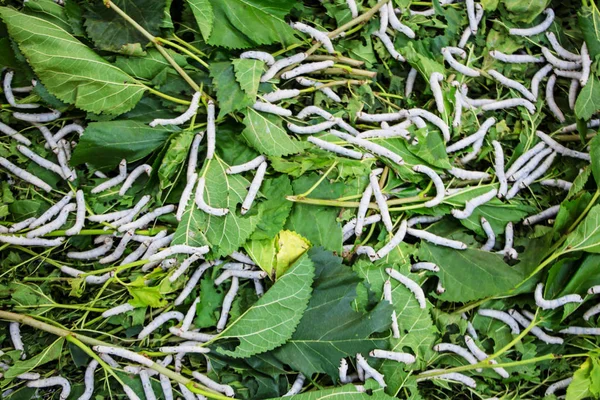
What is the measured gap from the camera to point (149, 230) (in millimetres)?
1732

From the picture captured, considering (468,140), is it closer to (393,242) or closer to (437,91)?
(437,91)

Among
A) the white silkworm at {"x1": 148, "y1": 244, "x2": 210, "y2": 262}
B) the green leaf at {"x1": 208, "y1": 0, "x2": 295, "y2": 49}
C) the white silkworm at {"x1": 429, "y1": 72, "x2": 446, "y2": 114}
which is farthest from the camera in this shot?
the white silkworm at {"x1": 429, "y1": 72, "x2": 446, "y2": 114}

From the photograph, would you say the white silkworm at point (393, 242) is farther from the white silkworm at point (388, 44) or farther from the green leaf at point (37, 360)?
the green leaf at point (37, 360)

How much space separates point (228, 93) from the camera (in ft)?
5.42

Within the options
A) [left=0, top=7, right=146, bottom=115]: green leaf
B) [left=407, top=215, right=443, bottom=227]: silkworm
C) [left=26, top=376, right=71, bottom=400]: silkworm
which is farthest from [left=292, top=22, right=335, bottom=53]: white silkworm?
[left=26, top=376, right=71, bottom=400]: silkworm

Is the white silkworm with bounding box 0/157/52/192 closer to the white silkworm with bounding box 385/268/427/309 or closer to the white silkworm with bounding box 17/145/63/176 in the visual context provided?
the white silkworm with bounding box 17/145/63/176

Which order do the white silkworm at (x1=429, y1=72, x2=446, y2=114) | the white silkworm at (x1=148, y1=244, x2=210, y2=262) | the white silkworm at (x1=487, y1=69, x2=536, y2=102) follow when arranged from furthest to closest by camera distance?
1. the white silkworm at (x1=487, y1=69, x2=536, y2=102)
2. the white silkworm at (x1=429, y1=72, x2=446, y2=114)
3. the white silkworm at (x1=148, y1=244, x2=210, y2=262)

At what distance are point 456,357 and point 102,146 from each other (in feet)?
4.20

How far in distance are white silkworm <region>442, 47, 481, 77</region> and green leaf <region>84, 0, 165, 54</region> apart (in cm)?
93

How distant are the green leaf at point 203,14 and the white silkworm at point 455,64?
79 centimetres

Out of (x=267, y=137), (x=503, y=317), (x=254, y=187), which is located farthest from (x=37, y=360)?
(x=503, y=317)

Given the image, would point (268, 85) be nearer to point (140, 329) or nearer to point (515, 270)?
point (140, 329)

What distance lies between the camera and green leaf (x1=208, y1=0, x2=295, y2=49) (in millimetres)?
1704

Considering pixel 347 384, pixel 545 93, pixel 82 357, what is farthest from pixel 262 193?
pixel 545 93
